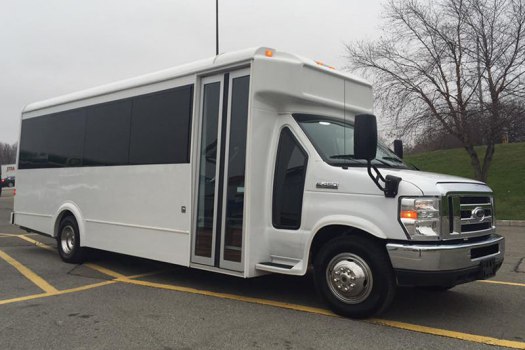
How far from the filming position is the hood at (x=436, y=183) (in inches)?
182

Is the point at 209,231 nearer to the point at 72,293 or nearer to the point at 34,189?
the point at 72,293

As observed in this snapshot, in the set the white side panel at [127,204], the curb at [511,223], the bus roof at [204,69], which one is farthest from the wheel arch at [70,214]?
the curb at [511,223]

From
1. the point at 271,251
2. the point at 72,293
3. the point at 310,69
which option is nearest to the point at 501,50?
the point at 310,69

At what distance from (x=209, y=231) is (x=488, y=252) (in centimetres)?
314

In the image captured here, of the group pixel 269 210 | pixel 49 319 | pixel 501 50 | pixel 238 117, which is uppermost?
pixel 501 50

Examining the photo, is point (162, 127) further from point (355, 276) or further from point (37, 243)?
point (37, 243)

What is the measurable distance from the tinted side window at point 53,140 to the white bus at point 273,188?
1.28 feet

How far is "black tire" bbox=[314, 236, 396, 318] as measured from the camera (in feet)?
15.6

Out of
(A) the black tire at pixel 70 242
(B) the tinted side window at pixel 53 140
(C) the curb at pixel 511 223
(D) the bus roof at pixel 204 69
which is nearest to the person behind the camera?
(D) the bus roof at pixel 204 69

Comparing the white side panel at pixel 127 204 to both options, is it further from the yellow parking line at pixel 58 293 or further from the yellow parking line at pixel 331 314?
the yellow parking line at pixel 58 293

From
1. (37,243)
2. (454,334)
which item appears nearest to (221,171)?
(454,334)

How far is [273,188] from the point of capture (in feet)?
18.7

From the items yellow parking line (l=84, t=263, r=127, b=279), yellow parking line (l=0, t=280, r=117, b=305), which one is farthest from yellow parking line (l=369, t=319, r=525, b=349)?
yellow parking line (l=84, t=263, r=127, b=279)

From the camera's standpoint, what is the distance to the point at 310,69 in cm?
593
